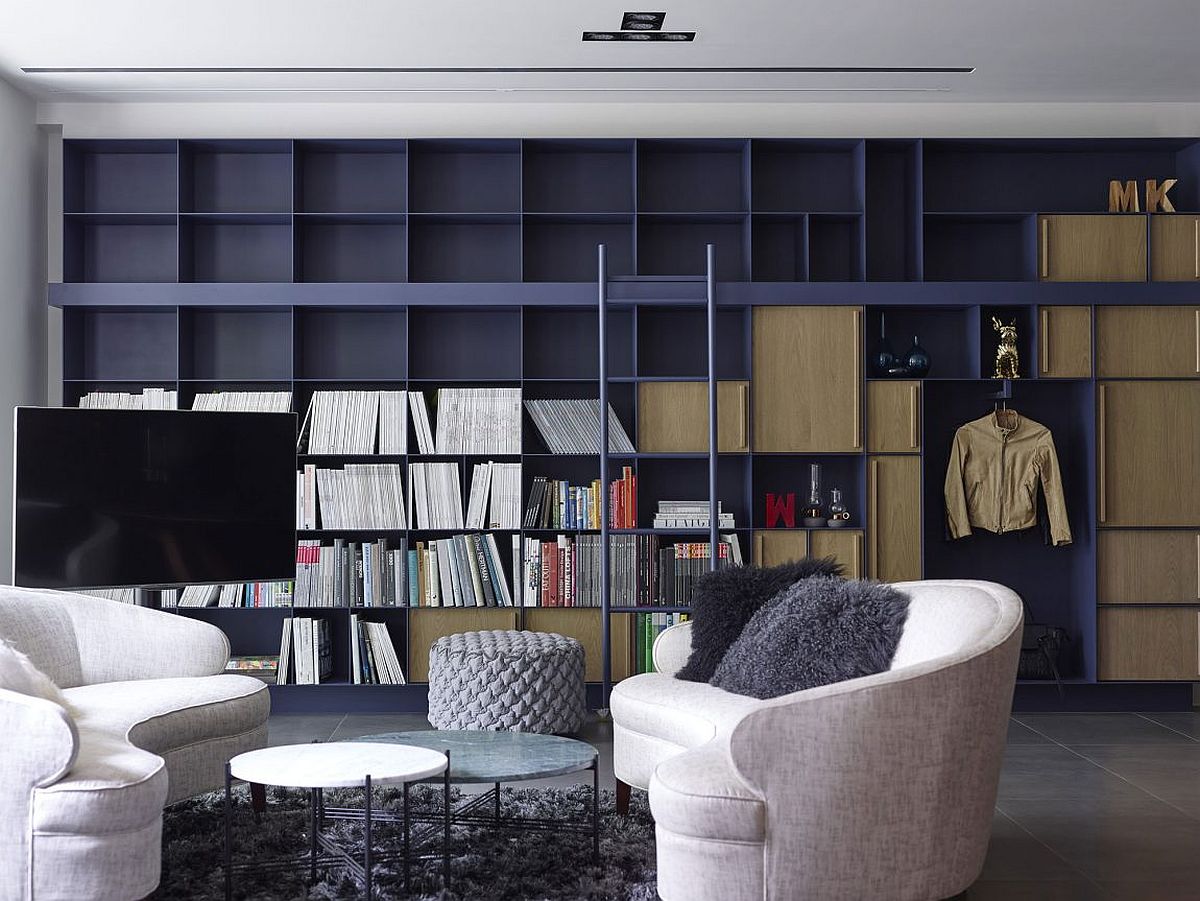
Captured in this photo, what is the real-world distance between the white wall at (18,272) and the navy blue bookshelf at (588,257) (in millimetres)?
196

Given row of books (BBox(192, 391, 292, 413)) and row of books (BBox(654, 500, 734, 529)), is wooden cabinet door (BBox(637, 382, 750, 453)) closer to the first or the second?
row of books (BBox(654, 500, 734, 529))

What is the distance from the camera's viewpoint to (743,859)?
106 inches

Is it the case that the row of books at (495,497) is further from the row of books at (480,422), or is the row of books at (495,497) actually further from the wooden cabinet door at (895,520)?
Result: the wooden cabinet door at (895,520)

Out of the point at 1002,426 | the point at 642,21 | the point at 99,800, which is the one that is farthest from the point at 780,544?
the point at 99,800

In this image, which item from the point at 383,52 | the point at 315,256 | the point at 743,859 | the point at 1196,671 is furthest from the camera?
the point at 315,256

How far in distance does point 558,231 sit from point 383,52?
1293 mm

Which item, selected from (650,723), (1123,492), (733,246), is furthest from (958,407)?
(650,723)

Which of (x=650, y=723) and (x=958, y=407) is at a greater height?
(x=958, y=407)

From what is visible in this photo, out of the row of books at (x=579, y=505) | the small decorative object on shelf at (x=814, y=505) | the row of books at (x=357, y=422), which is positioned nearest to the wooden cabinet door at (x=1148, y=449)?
the small decorative object on shelf at (x=814, y=505)

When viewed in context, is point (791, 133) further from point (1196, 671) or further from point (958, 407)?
point (1196, 671)

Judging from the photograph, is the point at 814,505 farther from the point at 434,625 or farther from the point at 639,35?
the point at 639,35

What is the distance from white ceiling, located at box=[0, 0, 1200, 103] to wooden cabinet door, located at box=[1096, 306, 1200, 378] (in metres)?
1.11

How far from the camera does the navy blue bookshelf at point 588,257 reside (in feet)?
19.3

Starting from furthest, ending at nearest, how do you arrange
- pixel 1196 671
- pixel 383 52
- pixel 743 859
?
pixel 1196 671 < pixel 383 52 < pixel 743 859
